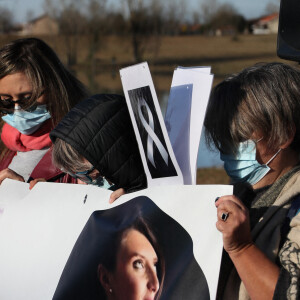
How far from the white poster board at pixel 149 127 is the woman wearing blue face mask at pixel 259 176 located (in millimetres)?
224

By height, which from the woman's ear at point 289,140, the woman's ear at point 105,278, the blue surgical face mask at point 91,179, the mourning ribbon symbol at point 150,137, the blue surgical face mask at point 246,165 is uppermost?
the mourning ribbon symbol at point 150,137

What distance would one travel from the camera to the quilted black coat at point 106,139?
7.07ft

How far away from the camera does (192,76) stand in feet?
6.22

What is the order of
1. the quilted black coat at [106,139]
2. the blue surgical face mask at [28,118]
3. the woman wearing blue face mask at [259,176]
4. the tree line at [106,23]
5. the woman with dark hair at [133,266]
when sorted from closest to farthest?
the woman wearing blue face mask at [259,176]
the woman with dark hair at [133,266]
the quilted black coat at [106,139]
the blue surgical face mask at [28,118]
the tree line at [106,23]

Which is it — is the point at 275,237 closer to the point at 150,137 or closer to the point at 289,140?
the point at 289,140

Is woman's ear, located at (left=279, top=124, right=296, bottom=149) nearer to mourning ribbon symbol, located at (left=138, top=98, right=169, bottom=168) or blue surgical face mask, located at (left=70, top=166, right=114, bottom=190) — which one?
mourning ribbon symbol, located at (left=138, top=98, right=169, bottom=168)

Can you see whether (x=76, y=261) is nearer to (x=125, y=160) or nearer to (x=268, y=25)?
(x=125, y=160)

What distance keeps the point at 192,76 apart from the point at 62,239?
0.74 m

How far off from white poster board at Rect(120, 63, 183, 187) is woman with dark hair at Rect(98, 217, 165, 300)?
17cm

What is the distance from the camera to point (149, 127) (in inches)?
74.7

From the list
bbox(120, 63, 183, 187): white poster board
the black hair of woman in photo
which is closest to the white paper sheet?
bbox(120, 63, 183, 187): white poster board

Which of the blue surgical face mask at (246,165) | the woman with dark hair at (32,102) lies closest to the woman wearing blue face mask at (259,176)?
the blue surgical face mask at (246,165)

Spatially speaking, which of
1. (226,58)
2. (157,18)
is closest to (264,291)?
(157,18)

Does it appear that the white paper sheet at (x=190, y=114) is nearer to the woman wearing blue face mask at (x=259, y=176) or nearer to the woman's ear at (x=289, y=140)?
the woman wearing blue face mask at (x=259, y=176)
